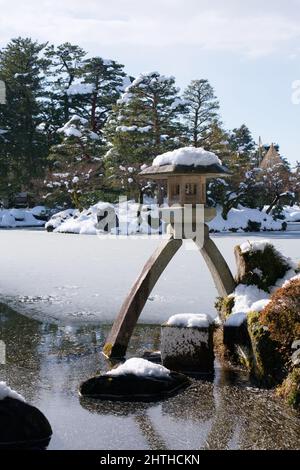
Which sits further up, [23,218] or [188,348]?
[188,348]

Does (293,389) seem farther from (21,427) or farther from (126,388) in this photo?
(21,427)

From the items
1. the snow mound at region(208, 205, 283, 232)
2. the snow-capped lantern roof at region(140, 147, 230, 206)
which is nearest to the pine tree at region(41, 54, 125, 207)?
the snow mound at region(208, 205, 283, 232)

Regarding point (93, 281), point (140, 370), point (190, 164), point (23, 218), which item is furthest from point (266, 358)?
point (23, 218)

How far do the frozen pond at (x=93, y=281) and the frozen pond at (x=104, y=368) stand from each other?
0.03 m

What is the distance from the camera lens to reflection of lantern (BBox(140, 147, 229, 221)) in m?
7.74

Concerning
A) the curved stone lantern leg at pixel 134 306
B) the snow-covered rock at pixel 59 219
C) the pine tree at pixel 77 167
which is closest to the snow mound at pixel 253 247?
the curved stone lantern leg at pixel 134 306

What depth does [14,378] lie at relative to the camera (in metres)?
6.50

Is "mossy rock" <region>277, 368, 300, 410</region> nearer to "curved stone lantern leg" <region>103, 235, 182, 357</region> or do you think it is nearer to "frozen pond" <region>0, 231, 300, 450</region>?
"frozen pond" <region>0, 231, 300, 450</region>

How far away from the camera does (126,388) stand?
5.95 metres

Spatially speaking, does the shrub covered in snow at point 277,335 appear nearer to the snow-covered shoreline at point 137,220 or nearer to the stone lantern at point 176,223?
the stone lantern at point 176,223

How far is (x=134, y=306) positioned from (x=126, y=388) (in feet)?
6.09

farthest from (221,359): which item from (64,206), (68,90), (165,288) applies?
(68,90)

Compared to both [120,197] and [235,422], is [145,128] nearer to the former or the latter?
[120,197]
